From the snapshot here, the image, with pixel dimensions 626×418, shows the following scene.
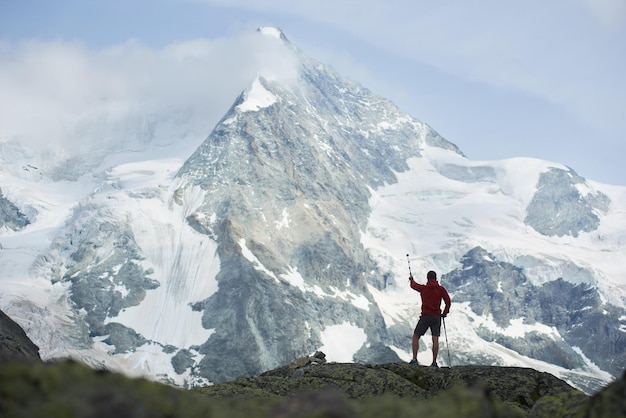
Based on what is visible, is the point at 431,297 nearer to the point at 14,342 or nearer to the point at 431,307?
the point at 431,307

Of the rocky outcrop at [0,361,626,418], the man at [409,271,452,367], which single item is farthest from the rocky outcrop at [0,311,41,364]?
the man at [409,271,452,367]

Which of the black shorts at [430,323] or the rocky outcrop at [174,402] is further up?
the black shorts at [430,323]

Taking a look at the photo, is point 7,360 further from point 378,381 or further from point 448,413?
point 378,381

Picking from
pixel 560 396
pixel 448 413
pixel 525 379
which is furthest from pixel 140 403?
pixel 525 379

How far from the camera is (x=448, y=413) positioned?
8.92 m

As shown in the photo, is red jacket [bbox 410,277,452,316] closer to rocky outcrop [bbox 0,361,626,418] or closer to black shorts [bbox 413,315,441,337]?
black shorts [bbox 413,315,441,337]

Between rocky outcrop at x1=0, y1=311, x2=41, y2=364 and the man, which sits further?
the man

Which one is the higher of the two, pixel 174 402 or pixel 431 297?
pixel 431 297

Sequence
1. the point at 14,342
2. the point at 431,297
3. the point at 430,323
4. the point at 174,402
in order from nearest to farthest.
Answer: the point at 174,402 → the point at 14,342 → the point at 431,297 → the point at 430,323

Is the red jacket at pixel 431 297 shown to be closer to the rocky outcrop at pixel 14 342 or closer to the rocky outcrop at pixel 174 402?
the rocky outcrop at pixel 14 342

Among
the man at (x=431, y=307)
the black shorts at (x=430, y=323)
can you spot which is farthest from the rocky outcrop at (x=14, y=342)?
the black shorts at (x=430, y=323)

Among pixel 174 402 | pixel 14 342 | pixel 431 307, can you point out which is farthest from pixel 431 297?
pixel 174 402

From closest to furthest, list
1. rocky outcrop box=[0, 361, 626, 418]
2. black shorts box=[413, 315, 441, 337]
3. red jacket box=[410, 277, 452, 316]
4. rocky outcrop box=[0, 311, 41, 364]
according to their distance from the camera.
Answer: rocky outcrop box=[0, 361, 626, 418], rocky outcrop box=[0, 311, 41, 364], red jacket box=[410, 277, 452, 316], black shorts box=[413, 315, 441, 337]

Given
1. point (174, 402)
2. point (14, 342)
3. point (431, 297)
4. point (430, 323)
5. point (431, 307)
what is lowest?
point (174, 402)
